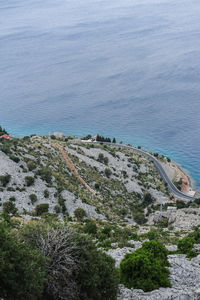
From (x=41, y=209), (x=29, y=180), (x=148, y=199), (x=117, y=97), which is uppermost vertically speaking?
(x=29, y=180)

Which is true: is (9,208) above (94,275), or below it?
below

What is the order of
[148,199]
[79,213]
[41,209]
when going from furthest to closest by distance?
[148,199] < [79,213] < [41,209]

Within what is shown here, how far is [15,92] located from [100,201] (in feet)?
389

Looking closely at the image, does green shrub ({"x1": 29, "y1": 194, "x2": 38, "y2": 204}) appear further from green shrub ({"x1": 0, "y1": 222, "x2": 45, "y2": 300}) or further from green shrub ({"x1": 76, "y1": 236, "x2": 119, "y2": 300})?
green shrub ({"x1": 0, "y1": 222, "x2": 45, "y2": 300})

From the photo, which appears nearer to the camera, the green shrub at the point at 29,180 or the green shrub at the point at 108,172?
the green shrub at the point at 29,180

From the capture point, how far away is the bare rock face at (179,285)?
18.4m

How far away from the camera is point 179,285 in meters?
21.2

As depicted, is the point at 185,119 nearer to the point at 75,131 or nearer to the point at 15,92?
the point at 75,131

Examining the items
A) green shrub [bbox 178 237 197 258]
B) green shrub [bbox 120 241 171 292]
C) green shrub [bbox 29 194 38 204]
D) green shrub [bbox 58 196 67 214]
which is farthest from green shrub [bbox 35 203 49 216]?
green shrub [bbox 120 241 171 292]

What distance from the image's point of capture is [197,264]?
78.7 feet

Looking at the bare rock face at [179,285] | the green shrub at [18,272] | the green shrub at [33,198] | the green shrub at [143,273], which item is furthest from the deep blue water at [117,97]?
the green shrub at [18,272]

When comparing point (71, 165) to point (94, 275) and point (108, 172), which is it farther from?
point (94, 275)

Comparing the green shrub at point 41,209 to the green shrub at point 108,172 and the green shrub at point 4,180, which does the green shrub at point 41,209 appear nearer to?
the green shrub at point 4,180

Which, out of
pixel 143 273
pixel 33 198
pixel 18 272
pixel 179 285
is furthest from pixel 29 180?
pixel 18 272
